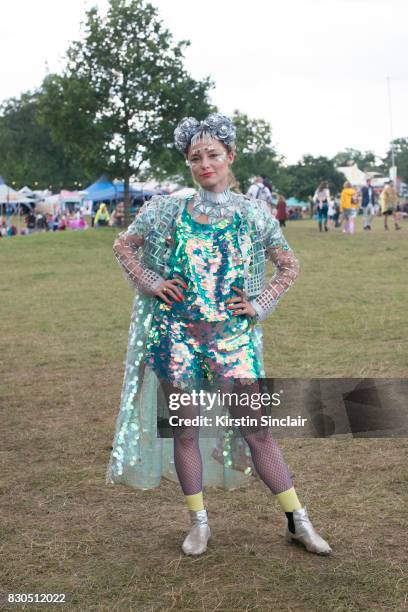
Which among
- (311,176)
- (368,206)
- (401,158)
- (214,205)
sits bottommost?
Result: (368,206)

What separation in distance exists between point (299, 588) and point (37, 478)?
2.08 m

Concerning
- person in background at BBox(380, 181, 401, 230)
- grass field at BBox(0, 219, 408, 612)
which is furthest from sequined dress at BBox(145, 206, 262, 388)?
person in background at BBox(380, 181, 401, 230)

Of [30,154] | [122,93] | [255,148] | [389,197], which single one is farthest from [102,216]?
[30,154]

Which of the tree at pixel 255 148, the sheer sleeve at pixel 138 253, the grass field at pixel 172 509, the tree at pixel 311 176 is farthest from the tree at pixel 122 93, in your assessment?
the tree at pixel 311 176

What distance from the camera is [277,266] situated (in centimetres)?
403

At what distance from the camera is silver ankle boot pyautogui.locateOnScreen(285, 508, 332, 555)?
3.83 metres

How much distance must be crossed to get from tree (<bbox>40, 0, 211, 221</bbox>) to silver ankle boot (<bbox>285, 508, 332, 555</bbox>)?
86.3 ft

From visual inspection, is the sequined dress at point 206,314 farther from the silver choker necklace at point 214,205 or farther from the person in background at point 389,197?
the person in background at point 389,197

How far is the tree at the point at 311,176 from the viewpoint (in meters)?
70.9

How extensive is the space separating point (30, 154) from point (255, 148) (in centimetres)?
2106

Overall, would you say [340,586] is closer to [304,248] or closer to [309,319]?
[309,319]

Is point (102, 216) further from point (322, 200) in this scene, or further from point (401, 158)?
point (401, 158)

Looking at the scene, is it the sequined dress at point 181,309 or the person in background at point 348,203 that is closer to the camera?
the sequined dress at point 181,309

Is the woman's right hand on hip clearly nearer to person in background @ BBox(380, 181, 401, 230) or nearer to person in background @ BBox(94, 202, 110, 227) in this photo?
person in background @ BBox(380, 181, 401, 230)
